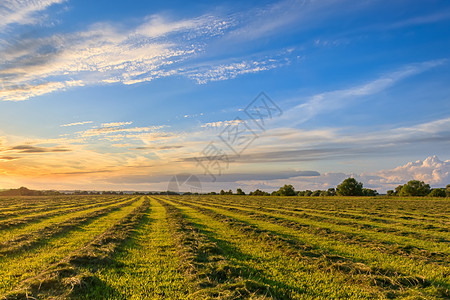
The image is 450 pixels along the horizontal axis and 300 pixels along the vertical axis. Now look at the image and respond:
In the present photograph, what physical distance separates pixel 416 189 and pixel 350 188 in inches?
805

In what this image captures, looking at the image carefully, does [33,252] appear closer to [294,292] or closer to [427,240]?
[294,292]

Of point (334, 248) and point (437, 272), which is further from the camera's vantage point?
point (334, 248)

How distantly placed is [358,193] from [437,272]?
323 feet

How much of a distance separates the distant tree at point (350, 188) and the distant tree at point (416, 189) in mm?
13766

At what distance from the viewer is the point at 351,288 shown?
6.19 metres

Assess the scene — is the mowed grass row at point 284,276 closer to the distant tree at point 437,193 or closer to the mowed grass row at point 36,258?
the mowed grass row at point 36,258

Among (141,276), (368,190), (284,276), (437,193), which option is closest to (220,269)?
(284,276)

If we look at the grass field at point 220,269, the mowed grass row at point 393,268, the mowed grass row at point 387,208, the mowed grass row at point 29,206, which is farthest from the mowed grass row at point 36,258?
the mowed grass row at point 387,208

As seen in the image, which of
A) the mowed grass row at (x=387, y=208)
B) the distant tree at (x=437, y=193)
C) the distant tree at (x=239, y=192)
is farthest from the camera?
the distant tree at (x=239, y=192)

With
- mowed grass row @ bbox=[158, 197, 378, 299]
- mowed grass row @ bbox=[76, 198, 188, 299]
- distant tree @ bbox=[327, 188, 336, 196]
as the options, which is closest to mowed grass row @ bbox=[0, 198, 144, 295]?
mowed grass row @ bbox=[76, 198, 188, 299]

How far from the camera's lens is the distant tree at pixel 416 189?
83.2 meters

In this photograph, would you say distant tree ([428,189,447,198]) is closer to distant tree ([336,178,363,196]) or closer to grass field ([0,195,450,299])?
distant tree ([336,178,363,196])

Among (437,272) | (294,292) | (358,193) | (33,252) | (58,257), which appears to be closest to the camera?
(294,292)

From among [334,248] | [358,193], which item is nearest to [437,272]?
[334,248]
